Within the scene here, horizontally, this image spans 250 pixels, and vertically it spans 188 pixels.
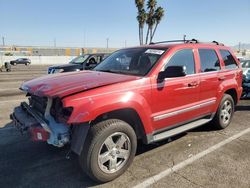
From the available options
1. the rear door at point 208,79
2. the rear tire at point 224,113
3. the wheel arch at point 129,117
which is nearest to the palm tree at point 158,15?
the rear tire at point 224,113

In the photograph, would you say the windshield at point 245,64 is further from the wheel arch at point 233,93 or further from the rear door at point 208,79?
the rear door at point 208,79

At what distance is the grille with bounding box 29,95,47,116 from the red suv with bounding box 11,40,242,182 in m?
0.02

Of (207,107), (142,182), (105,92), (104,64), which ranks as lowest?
(142,182)

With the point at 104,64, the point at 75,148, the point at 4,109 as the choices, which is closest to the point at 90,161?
the point at 75,148

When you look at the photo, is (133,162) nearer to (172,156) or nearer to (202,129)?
(172,156)

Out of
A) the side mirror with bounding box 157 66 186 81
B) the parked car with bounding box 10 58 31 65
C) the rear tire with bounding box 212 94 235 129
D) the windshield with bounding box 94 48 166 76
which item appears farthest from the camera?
the parked car with bounding box 10 58 31 65

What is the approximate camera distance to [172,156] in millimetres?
4246

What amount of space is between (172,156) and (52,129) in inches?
81.4

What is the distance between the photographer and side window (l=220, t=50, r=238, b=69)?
5629mm

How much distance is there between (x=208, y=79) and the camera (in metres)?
4.91

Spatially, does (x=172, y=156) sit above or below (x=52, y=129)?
below

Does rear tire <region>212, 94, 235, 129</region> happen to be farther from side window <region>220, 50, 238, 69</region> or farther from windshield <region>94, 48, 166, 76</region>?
windshield <region>94, 48, 166, 76</region>

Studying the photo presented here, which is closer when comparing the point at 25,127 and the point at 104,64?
the point at 25,127

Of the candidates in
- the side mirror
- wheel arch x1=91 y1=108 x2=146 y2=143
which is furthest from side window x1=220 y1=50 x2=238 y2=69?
wheel arch x1=91 y1=108 x2=146 y2=143
